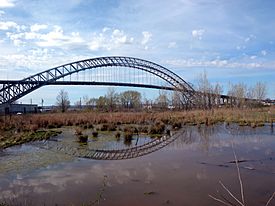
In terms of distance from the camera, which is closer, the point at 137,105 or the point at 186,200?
the point at 186,200

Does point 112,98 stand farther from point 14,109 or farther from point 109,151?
point 109,151

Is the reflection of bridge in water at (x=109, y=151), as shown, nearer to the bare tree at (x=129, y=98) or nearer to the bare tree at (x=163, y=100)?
the bare tree at (x=163, y=100)

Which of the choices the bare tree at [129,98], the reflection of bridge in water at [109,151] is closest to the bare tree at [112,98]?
the bare tree at [129,98]

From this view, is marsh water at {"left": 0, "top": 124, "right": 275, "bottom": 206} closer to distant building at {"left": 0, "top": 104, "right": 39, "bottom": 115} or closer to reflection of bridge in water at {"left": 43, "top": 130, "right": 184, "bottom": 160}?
reflection of bridge in water at {"left": 43, "top": 130, "right": 184, "bottom": 160}

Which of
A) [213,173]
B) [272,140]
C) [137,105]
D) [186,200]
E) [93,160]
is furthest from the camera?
[137,105]

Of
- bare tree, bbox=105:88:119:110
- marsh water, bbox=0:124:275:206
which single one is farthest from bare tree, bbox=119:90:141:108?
marsh water, bbox=0:124:275:206

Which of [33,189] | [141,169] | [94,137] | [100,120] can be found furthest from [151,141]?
[100,120]

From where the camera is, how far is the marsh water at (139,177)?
9.05 metres

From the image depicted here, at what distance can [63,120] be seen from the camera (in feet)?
120

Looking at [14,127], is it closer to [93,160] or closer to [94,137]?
[94,137]

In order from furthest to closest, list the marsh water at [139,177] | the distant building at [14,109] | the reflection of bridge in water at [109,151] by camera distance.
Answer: the distant building at [14,109] → the reflection of bridge in water at [109,151] → the marsh water at [139,177]

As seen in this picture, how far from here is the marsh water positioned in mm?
9047

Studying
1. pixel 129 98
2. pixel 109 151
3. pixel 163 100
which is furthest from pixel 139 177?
→ pixel 129 98

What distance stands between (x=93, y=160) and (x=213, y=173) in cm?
563
